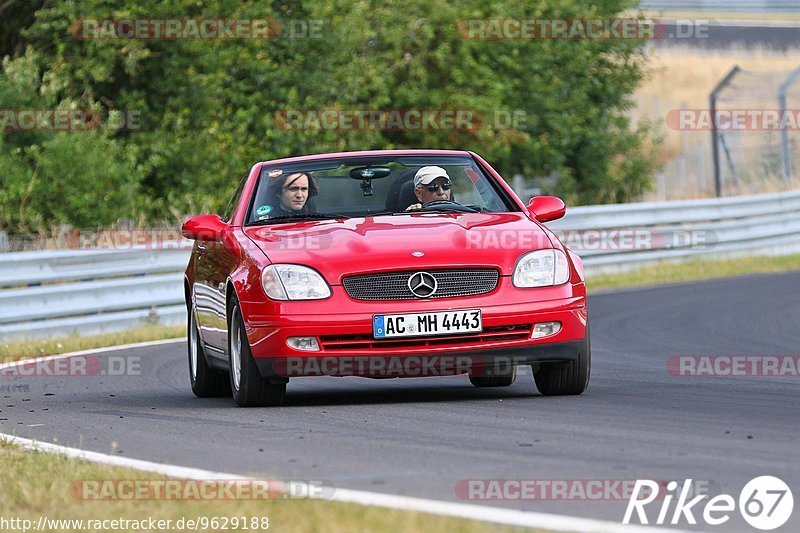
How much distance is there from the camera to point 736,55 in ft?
178

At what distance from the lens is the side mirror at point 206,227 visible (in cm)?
1034

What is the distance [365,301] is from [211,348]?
6.23 ft

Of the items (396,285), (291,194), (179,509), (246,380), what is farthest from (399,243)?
(179,509)

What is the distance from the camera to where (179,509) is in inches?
228

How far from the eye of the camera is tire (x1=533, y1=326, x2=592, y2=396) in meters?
9.51

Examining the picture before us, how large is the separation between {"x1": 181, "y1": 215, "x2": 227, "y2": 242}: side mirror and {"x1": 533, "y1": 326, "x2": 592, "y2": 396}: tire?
2.12 metres

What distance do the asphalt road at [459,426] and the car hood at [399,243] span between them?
784 millimetres

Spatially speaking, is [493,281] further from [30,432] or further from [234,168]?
[234,168]

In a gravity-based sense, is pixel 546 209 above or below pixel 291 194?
below

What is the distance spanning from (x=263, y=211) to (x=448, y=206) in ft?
3.68

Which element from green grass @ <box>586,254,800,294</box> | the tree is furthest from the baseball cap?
the tree

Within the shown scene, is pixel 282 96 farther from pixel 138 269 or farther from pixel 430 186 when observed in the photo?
pixel 430 186

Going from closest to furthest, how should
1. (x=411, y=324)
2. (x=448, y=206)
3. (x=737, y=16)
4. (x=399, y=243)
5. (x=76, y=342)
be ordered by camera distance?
(x=411, y=324) < (x=399, y=243) < (x=448, y=206) < (x=76, y=342) < (x=737, y=16)

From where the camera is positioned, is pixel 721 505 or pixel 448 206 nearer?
pixel 721 505
